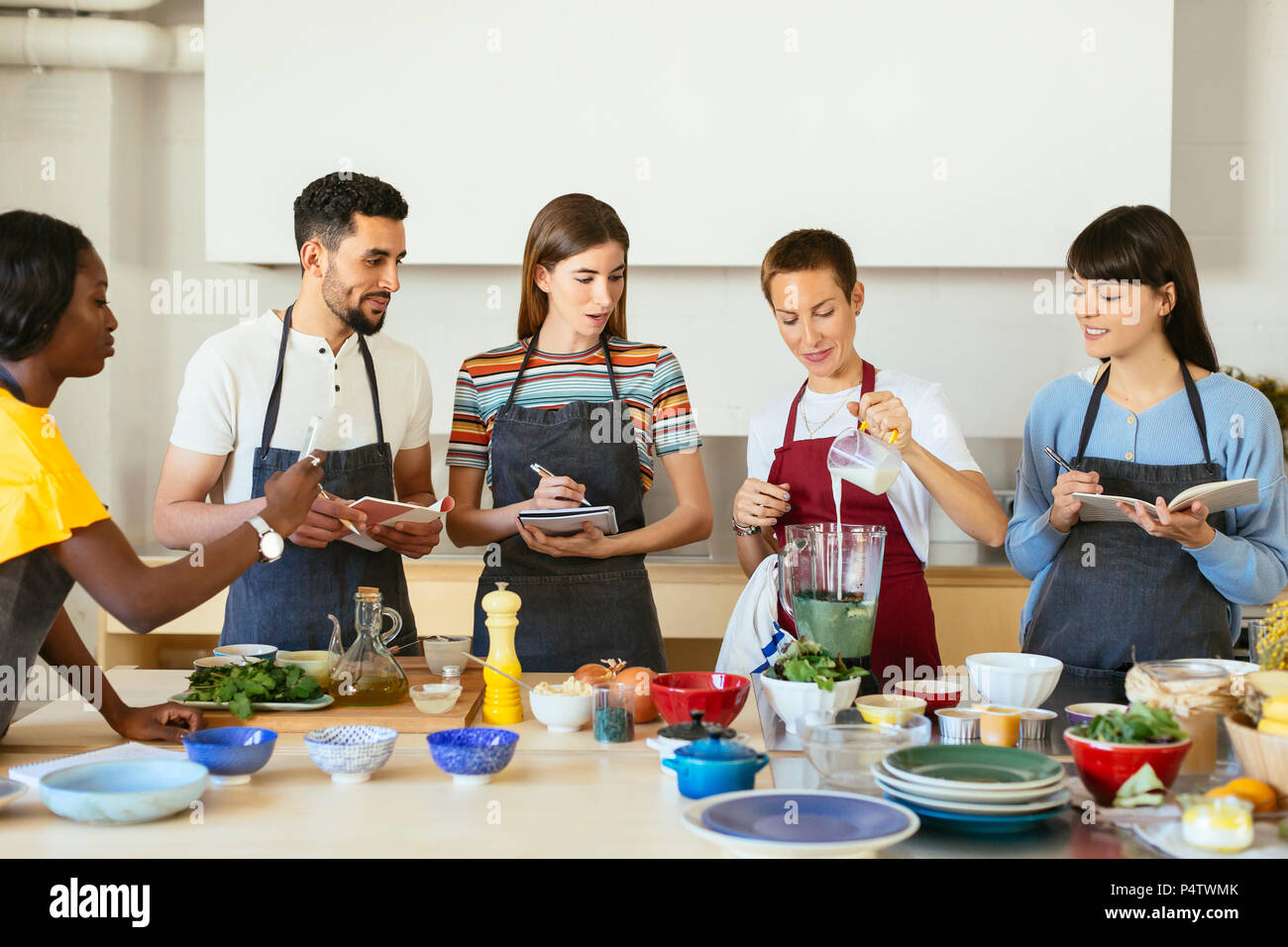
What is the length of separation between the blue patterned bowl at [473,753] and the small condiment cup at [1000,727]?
25.5 inches

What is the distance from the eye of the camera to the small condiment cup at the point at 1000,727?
1557 millimetres

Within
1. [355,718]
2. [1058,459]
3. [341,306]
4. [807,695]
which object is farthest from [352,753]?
[1058,459]

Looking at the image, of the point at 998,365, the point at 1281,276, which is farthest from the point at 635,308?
the point at 1281,276

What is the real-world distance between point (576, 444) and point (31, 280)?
117 centimetres

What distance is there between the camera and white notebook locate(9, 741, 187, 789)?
1.44m

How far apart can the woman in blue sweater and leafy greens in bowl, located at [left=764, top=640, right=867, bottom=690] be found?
620mm

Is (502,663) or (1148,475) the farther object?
(1148,475)

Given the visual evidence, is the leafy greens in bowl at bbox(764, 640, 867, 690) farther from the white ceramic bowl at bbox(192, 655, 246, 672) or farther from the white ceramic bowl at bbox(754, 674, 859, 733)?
the white ceramic bowl at bbox(192, 655, 246, 672)

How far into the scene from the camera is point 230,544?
1.71 metres

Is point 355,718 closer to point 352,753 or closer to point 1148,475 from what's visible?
point 352,753

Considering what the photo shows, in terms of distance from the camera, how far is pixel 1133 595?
2166 mm

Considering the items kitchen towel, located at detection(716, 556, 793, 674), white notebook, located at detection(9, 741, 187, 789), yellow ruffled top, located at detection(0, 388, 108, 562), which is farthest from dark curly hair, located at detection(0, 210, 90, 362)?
kitchen towel, located at detection(716, 556, 793, 674)

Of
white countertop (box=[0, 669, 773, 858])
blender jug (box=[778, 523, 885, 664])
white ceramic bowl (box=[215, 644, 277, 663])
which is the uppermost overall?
blender jug (box=[778, 523, 885, 664])

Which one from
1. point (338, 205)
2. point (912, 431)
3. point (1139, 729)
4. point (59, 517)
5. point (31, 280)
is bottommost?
point (1139, 729)
